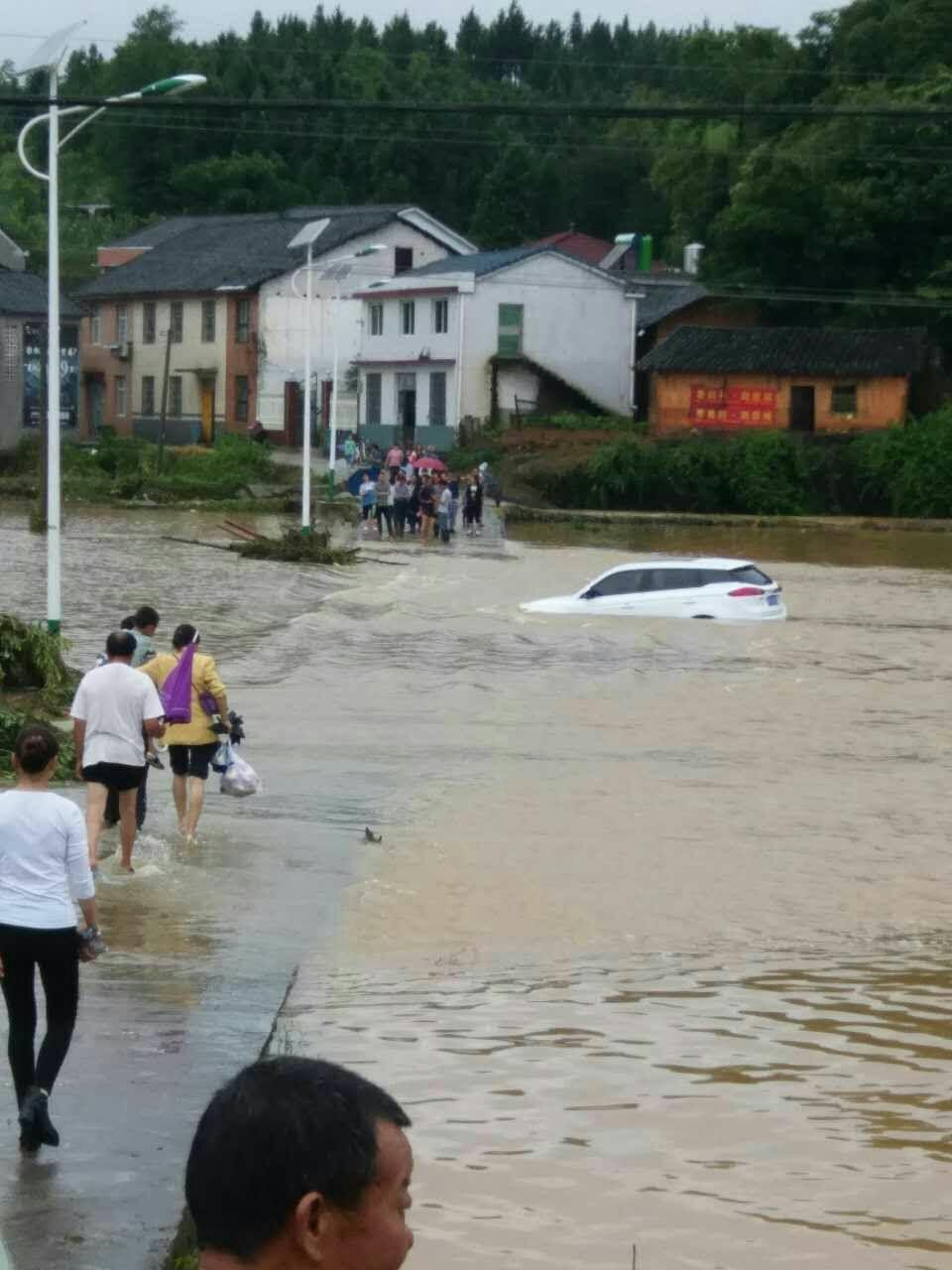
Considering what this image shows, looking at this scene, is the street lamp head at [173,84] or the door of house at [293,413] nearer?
the street lamp head at [173,84]

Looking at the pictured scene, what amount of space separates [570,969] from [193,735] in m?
4.01

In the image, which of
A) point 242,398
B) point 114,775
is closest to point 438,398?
point 242,398

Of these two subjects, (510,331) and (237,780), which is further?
(510,331)

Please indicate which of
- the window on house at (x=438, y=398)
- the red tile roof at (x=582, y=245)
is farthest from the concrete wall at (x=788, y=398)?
the red tile roof at (x=582, y=245)

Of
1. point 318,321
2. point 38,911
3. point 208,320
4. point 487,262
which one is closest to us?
point 38,911

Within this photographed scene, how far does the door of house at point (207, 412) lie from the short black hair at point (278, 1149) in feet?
262

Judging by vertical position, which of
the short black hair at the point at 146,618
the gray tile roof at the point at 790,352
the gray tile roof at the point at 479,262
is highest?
the gray tile roof at the point at 479,262

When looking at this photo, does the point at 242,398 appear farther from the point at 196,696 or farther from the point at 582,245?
the point at 196,696

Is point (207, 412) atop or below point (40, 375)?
below

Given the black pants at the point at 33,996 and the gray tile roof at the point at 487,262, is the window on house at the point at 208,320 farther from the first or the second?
the black pants at the point at 33,996

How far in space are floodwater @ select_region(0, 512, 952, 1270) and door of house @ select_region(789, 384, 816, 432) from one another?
47419mm

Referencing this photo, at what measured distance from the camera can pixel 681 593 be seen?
35.8 metres

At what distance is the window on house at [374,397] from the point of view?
268 feet

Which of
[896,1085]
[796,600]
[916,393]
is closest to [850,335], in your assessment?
[916,393]
